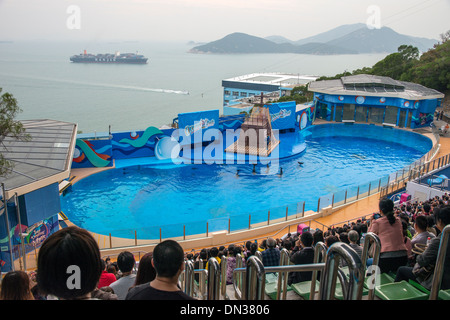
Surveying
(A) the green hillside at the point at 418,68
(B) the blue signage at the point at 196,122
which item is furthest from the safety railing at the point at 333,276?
(A) the green hillside at the point at 418,68

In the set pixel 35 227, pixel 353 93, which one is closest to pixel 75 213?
pixel 35 227

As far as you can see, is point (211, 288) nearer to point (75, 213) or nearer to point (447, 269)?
point (447, 269)

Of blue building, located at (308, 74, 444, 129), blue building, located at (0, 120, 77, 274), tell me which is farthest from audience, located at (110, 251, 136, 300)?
blue building, located at (308, 74, 444, 129)

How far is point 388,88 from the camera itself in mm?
33656

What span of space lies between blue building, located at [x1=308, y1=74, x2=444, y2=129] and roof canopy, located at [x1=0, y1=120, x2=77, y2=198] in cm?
2295

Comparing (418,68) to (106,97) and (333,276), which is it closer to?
(333,276)

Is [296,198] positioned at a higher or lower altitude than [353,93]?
lower

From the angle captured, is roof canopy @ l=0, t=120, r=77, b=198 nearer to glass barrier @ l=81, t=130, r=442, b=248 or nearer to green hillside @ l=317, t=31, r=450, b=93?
glass barrier @ l=81, t=130, r=442, b=248

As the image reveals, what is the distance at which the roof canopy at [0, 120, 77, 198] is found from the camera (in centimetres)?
1172

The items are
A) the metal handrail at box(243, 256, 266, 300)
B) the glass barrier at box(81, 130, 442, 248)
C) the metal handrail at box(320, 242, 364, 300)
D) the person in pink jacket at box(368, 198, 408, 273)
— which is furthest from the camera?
the glass barrier at box(81, 130, 442, 248)

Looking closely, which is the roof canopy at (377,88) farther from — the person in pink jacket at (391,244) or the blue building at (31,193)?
the person in pink jacket at (391,244)

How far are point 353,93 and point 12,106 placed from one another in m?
28.5
